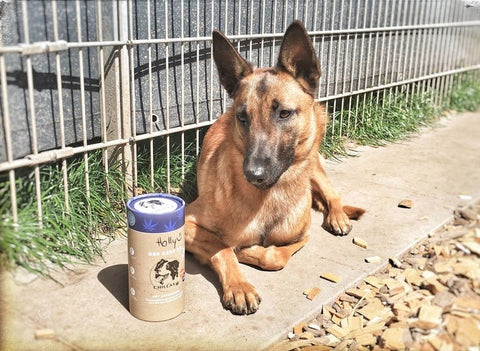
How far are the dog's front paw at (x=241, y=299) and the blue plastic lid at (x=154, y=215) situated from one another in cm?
58

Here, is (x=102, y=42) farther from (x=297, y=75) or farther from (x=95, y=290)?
(x=95, y=290)

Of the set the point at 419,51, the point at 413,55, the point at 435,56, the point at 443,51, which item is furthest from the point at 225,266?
the point at 443,51

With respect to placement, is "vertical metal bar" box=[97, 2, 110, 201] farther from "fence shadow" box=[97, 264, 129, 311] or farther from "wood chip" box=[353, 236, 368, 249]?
"wood chip" box=[353, 236, 368, 249]

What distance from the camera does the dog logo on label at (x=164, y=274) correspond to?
2.85 m

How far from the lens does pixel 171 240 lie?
9.31ft

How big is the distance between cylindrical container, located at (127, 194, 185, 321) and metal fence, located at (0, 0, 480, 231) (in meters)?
0.90

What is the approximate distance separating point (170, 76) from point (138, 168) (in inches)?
33.8

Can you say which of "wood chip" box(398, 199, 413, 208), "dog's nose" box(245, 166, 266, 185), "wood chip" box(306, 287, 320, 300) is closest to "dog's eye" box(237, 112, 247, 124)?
"dog's nose" box(245, 166, 266, 185)

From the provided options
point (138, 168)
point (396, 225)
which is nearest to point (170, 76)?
point (138, 168)

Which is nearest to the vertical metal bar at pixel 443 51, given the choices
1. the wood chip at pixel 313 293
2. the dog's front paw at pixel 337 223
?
the dog's front paw at pixel 337 223

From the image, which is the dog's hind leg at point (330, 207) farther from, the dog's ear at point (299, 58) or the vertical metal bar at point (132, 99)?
the vertical metal bar at point (132, 99)

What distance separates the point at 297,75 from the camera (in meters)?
3.55

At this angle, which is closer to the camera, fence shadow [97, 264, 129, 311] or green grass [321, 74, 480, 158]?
fence shadow [97, 264, 129, 311]

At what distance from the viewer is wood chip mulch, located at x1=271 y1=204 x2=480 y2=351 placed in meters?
2.81
